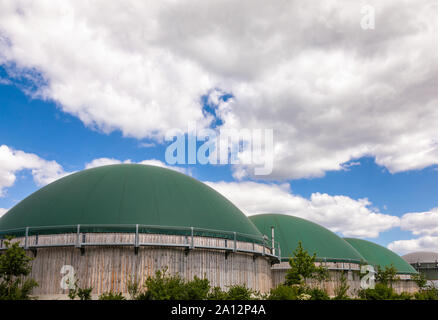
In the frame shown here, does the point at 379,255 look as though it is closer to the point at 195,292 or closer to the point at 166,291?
the point at 195,292

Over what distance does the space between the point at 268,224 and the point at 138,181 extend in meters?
24.7

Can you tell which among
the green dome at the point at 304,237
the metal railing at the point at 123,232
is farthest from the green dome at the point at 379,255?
the metal railing at the point at 123,232

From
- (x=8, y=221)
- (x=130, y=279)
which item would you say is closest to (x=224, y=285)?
(x=130, y=279)

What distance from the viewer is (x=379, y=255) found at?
229ft

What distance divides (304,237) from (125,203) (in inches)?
1140

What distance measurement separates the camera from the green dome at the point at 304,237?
168ft

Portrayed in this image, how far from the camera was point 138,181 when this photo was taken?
112ft

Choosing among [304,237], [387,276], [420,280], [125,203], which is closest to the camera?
[125,203]

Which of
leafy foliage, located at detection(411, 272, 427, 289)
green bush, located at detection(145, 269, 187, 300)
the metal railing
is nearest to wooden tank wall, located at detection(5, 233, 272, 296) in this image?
the metal railing

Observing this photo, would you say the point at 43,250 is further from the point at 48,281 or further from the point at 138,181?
the point at 138,181

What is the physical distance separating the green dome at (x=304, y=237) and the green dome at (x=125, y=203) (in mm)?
15731

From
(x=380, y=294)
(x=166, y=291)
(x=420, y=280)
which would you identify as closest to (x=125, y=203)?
(x=166, y=291)

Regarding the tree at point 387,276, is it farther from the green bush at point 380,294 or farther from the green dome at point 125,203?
the green dome at point 125,203

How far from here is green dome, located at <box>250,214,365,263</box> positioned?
168 ft
